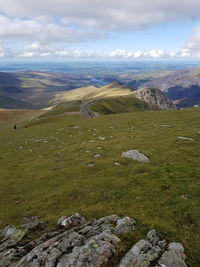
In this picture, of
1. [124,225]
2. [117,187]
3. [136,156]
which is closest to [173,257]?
[124,225]

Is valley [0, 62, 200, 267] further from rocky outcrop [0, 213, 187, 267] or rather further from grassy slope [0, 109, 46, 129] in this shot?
grassy slope [0, 109, 46, 129]

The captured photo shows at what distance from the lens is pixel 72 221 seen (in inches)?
614

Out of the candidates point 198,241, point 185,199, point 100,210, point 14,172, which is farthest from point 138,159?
point 14,172

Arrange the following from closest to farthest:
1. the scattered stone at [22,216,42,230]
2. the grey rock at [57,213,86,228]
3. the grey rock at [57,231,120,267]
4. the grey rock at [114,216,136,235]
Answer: the grey rock at [57,231,120,267]
the grey rock at [114,216,136,235]
the grey rock at [57,213,86,228]
the scattered stone at [22,216,42,230]

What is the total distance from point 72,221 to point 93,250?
475 cm

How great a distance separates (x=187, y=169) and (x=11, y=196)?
21172mm

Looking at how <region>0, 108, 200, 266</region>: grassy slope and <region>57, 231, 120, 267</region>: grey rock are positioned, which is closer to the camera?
<region>57, 231, 120, 267</region>: grey rock

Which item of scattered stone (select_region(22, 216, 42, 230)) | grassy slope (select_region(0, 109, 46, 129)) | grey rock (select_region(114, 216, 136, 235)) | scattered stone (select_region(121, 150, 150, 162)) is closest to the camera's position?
grey rock (select_region(114, 216, 136, 235))

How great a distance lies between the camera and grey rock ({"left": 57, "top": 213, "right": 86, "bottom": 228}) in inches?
604

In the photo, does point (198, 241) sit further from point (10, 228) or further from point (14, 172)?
point (14, 172)

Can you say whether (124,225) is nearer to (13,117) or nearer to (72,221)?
(72,221)

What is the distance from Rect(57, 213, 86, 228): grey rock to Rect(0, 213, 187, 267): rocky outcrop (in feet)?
4.02

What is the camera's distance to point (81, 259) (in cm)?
1077

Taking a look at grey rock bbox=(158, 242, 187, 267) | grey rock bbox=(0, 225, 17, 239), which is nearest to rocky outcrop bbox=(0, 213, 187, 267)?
grey rock bbox=(158, 242, 187, 267)
